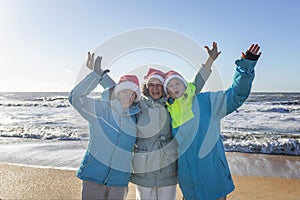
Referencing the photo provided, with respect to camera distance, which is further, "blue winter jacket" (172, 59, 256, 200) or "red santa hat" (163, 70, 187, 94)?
"red santa hat" (163, 70, 187, 94)

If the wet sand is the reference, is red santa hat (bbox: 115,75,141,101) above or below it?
above

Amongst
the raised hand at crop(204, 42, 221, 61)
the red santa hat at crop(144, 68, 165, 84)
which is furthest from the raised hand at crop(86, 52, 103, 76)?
the raised hand at crop(204, 42, 221, 61)

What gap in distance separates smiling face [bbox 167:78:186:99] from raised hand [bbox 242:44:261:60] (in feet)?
2.08

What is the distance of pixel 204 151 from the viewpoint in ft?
8.46

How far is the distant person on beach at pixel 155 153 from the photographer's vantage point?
8.85 ft

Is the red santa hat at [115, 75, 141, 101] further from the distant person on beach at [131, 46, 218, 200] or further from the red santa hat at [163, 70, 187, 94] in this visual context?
the red santa hat at [163, 70, 187, 94]

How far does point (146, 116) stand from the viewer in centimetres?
277

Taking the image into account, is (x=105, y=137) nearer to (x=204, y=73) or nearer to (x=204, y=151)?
(x=204, y=151)

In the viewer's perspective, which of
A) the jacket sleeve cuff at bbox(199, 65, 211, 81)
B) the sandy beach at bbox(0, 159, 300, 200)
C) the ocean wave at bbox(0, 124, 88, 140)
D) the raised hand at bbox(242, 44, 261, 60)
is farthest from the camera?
the ocean wave at bbox(0, 124, 88, 140)

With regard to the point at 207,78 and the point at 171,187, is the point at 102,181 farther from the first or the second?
the point at 207,78

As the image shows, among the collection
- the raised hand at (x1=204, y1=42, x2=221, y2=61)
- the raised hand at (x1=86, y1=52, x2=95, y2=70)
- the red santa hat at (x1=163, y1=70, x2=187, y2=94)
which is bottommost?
the red santa hat at (x1=163, y1=70, x2=187, y2=94)

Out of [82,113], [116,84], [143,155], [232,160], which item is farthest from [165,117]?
[232,160]

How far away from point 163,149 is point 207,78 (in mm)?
858

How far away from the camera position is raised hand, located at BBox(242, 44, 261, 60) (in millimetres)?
2467
